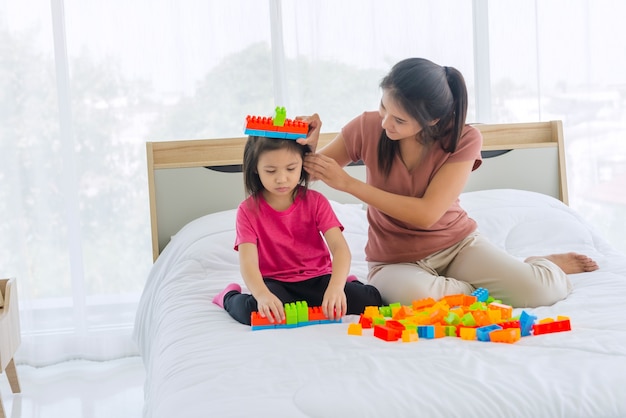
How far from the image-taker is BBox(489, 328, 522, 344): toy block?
1460 mm

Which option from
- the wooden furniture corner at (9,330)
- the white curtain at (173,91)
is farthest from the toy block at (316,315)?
the white curtain at (173,91)

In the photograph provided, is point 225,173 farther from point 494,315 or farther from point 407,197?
point 494,315

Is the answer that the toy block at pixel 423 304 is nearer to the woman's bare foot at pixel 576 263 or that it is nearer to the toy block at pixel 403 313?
the toy block at pixel 403 313

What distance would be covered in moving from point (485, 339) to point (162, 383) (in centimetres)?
63

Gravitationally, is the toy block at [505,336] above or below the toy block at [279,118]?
below

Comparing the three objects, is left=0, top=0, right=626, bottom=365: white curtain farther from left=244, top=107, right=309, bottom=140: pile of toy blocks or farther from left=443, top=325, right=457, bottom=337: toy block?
left=443, top=325, right=457, bottom=337: toy block

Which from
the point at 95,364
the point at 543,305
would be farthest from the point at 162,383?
the point at 95,364

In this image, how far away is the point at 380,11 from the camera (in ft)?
10.4

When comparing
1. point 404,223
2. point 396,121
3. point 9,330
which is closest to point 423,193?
point 404,223

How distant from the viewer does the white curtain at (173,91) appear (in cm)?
300

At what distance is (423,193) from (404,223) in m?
0.10

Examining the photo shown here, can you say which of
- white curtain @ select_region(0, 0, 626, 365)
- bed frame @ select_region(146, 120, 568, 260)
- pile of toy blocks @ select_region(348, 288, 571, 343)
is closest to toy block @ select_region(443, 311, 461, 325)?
pile of toy blocks @ select_region(348, 288, 571, 343)

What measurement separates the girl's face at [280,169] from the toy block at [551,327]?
0.67 m

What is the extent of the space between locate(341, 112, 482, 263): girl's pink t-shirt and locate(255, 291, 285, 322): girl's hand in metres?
0.49
